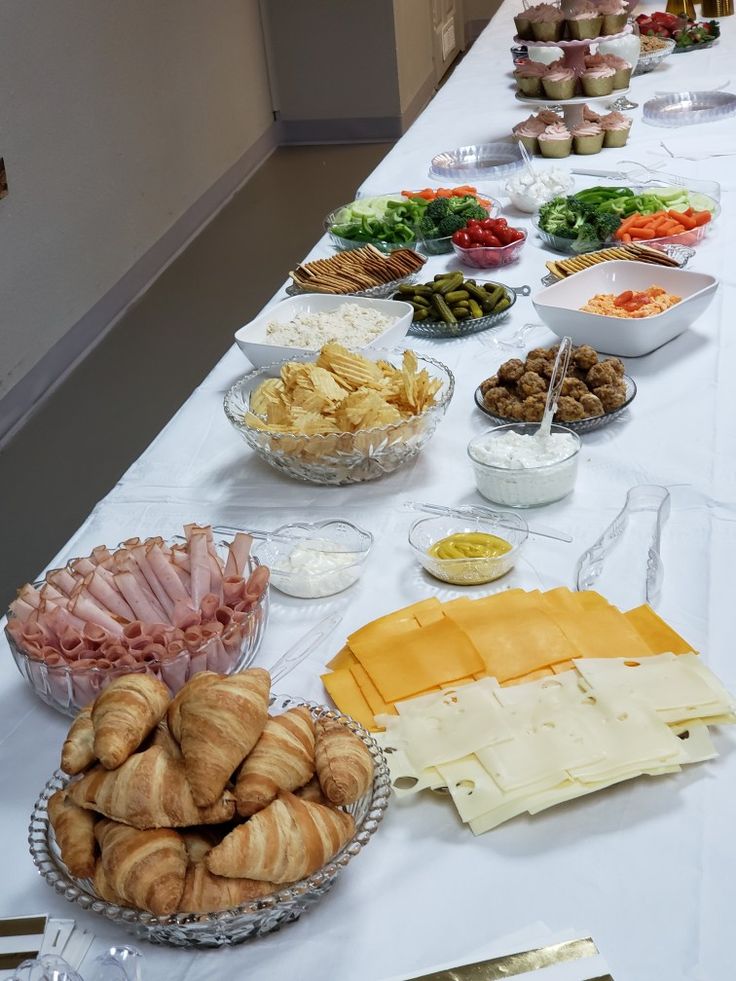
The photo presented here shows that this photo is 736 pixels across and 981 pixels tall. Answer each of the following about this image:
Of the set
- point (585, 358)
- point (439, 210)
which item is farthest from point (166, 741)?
point (439, 210)

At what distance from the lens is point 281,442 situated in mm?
1392

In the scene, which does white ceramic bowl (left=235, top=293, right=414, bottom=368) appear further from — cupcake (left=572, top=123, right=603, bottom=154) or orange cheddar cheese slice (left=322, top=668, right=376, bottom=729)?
cupcake (left=572, top=123, right=603, bottom=154)

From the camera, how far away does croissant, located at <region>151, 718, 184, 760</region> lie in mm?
815

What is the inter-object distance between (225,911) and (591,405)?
3.01 feet

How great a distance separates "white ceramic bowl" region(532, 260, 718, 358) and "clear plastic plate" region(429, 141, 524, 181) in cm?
94

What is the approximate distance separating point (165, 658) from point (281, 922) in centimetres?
27

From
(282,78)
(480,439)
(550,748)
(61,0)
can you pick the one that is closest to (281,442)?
(480,439)

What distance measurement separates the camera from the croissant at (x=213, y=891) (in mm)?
762

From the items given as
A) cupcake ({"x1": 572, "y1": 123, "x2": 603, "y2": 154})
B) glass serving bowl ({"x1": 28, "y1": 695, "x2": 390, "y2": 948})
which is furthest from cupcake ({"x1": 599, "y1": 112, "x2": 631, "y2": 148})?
glass serving bowl ({"x1": 28, "y1": 695, "x2": 390, "y2": 948})

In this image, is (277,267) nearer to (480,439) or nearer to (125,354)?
(125,354)

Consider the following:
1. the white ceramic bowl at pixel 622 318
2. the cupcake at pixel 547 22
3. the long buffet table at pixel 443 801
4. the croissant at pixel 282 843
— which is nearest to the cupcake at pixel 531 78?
the cupcake at pixel 547 22

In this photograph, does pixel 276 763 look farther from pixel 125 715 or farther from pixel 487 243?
pixel 487 243

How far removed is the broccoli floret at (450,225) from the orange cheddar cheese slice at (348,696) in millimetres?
1332

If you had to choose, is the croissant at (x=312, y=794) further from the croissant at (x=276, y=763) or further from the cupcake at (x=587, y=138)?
the cupcake at (x=587, y=138)
